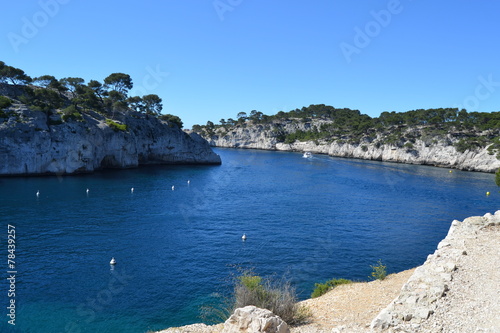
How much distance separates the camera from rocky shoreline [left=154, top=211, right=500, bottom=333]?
38.0ft

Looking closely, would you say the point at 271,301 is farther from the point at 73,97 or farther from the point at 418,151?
the point at 418,151

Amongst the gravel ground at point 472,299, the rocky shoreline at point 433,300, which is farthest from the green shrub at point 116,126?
the gravel ground at point 472,299

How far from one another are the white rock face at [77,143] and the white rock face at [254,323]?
68.5 meters

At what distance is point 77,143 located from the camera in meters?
72.1

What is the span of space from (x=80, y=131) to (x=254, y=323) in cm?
7416

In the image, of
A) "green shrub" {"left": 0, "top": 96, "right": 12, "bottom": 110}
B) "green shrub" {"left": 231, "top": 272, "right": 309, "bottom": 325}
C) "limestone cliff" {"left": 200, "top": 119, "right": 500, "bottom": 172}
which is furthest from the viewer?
"limestone cliff" {"left": 200, "top": 119, "right": 500, "bottom": 172}

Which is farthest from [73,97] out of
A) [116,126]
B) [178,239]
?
[178,239]

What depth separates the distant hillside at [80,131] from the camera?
6569cm

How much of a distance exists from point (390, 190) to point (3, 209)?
215ft

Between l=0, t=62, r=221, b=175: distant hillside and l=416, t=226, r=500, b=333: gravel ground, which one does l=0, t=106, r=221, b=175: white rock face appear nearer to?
l=0, t=62, r=221, b=175: distant hillside

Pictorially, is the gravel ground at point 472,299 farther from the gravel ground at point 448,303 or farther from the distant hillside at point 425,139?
the distant hillside at point 425,139

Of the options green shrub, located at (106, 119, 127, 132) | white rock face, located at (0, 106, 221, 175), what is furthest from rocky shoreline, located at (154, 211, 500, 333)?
green shrub, located at (106, 119, 127, 132)

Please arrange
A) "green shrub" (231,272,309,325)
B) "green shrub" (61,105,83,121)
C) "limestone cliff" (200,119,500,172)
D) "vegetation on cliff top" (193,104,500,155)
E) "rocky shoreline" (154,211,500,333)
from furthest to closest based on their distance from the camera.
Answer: "vegetation on cliff top" (193,104,500,155) → "limestone cliff" (200,119,500,172) → "green shrub" (61,105,83,121) → "green shrub" (231,272,309,325) → "rocky shoreline" (154,211,500,333)

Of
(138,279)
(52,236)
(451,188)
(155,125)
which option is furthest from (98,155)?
(451,188)
